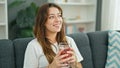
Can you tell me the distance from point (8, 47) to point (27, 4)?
1.98 m

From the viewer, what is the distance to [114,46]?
212 centimetres

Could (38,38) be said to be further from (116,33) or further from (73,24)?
(73,24)

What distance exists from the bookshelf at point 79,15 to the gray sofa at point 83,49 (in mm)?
1481

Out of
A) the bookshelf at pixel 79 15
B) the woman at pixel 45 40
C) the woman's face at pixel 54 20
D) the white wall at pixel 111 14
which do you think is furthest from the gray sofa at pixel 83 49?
the bookshelf at pixel 79 15

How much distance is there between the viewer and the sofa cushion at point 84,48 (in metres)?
2.03

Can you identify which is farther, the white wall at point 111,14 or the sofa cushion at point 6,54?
the white wall at point 111,14

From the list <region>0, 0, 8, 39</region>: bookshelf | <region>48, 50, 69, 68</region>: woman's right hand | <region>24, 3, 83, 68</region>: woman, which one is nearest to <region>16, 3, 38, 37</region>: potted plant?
<region>0, 0, 8, 39</region>: bookshelf

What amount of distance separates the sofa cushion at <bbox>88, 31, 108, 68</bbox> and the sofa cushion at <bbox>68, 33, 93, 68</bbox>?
79 mm

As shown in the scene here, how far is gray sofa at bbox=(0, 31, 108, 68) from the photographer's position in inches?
66.5

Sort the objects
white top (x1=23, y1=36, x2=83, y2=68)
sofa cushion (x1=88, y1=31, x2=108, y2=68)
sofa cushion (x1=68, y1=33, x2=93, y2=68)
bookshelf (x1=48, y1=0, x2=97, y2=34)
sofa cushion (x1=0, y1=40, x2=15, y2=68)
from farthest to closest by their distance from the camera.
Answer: bookshelf (x1=48, y1=0, x2=97, y2=34)
sofa cushion (x1=88, y1=31, x2=108, y2=68)
sofa cushion (x1=68, y1=33, x2=93, y2=68)
sofa cushion (x1=0, y1=40, x2=15, y2=68)
white top (x1=23, y1=36, x2=83, y2=68)

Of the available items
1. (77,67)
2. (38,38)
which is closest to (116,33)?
(77,67)

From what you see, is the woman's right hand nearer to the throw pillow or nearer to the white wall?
the throw pillow

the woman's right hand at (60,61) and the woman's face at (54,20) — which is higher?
the woman's face at (54,20)

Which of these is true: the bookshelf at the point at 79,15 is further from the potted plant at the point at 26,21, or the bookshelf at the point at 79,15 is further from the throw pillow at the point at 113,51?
the throw pillow at the point at 113,51
